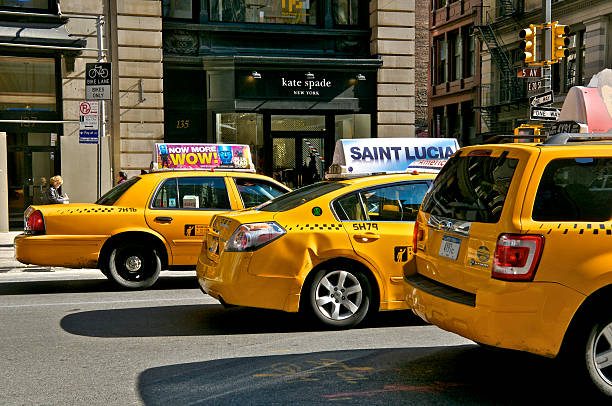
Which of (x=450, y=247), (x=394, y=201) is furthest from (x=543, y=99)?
(x=450, y=247)

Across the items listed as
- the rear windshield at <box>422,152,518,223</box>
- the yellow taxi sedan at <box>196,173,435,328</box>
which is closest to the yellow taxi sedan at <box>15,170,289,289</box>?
the yellow taxi sedan at <box>196,173,435,328</box>

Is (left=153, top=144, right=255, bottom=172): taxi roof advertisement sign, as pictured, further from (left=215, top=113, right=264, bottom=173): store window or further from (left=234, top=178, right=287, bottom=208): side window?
(left=215, top=113, right=264, bottom=173): store window

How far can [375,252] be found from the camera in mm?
7250

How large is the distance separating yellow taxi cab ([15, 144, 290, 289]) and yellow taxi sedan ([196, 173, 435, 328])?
236 cm

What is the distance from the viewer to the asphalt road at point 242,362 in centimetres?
511

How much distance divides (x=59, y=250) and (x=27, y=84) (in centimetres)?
1143

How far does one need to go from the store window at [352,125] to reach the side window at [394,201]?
1427 cm

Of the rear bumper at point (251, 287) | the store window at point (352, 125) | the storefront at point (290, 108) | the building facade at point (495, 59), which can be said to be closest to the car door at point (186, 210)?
the rear bumper at point (251, 287)

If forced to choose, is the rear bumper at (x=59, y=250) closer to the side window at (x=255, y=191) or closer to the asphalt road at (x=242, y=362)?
the asphalt road at (x=242, y=362)

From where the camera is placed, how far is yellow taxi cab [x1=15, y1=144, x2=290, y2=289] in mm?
9578

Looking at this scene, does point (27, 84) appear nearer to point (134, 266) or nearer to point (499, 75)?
point (134, 266)

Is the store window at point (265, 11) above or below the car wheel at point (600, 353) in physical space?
above

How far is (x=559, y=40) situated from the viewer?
15.8 metres

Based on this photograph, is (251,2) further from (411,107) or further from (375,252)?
(375,252)
